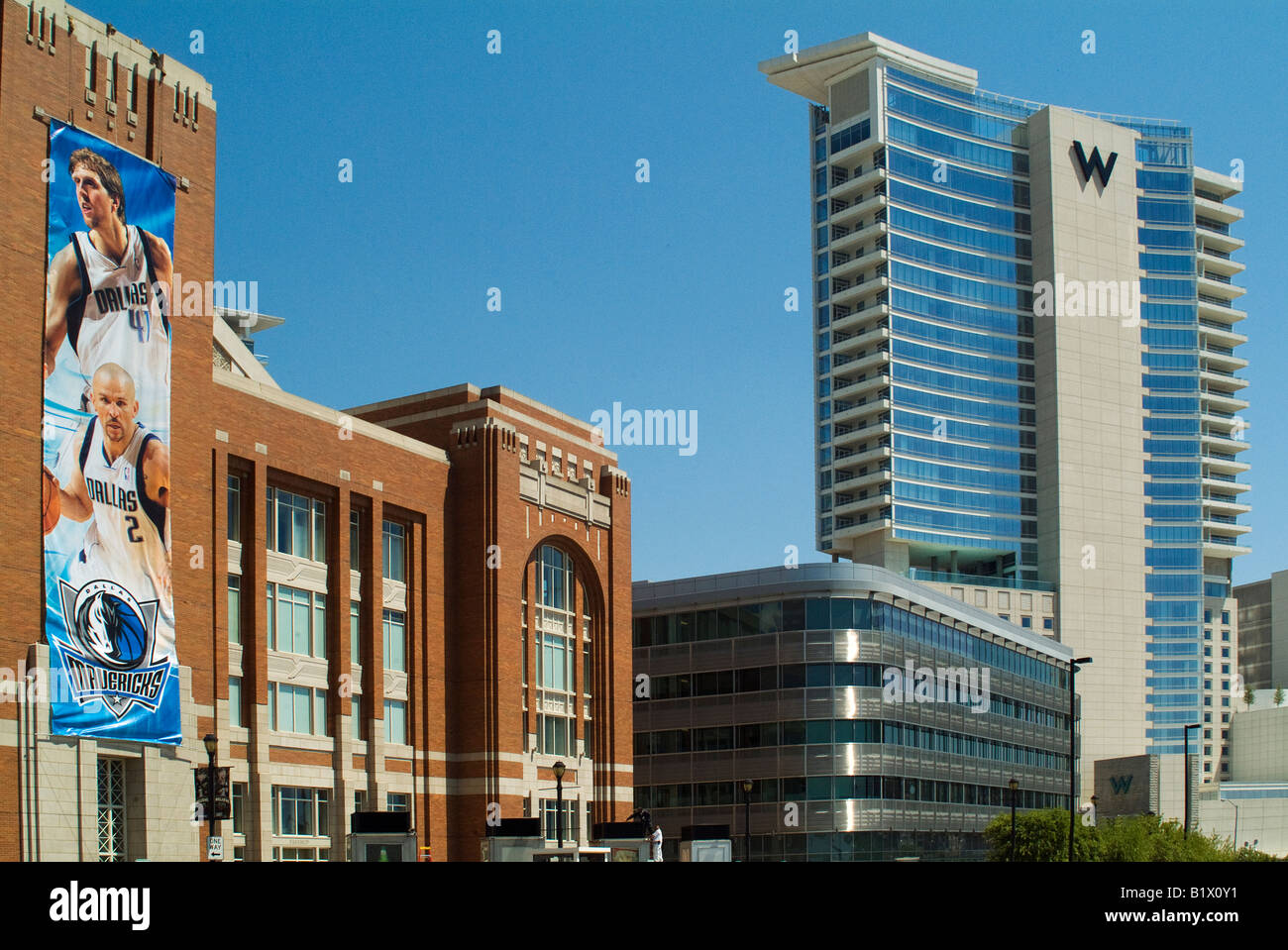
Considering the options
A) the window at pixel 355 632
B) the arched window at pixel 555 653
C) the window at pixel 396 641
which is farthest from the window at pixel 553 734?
the window at pixel 355 632

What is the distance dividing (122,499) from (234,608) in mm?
8942

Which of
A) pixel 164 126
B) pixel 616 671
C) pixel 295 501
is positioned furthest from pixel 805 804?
pixel 164 126

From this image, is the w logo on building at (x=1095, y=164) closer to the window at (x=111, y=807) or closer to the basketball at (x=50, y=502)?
the basketball at (x=50, y=502)

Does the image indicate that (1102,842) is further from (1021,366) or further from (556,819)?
(1021,366)

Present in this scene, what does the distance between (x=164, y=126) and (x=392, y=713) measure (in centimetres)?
2550

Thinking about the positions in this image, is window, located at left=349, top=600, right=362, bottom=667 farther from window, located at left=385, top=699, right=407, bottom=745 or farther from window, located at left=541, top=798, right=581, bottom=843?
window, located at left=541, top=798, right=581, bottom=843

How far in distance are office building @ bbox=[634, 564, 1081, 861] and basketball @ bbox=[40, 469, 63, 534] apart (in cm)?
4907

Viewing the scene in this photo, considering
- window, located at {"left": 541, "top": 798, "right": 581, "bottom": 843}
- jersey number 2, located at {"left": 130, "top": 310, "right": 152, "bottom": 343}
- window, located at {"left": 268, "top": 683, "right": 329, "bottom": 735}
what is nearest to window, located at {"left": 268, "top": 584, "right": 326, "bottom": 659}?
window, located at {"left": 268, "top": 683, "right": 329, "bottom": 735}

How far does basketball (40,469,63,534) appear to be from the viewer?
43.7 meters

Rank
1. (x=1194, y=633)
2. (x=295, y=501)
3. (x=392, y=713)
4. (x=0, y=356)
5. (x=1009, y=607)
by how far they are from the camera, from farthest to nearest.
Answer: (x=1194, y=633)
(x=1009, y=607)
(x=392, y=713)
(x=295, y=501)
(x=0, y=356)

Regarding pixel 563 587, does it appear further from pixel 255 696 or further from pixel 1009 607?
pixel 1009 607

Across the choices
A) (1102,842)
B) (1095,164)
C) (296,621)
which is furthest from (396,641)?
(1095,164)
